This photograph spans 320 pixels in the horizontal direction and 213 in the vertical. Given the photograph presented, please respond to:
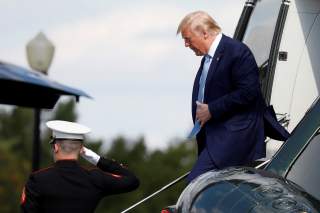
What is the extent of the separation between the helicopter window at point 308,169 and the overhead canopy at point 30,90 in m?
3.38

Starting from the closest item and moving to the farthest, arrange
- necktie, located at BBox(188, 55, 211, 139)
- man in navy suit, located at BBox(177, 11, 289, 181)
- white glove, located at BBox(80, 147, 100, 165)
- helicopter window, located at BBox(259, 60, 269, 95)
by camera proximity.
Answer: man in navy suit, located at BBox(177, 11, 289, 181) < white glove, located at BBox(80, 147, 100, 165) < necktie, located at BBox(188, 55, 211, 139) < helicopter window, located at BBox(259, 60, 269, 95)

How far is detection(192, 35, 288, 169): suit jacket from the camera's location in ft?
24.1

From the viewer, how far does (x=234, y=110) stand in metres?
7.42

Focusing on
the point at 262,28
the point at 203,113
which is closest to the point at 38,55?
the point at 262,28

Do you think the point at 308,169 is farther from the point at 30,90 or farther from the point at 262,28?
the point at 30,90

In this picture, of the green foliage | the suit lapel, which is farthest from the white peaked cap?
the green foliage

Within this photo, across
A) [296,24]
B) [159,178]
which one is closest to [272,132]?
[296,24]

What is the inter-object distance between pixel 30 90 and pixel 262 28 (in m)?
2.40

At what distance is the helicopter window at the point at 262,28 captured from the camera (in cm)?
919

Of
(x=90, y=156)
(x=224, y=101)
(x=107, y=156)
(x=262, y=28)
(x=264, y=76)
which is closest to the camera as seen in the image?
(x=224, y=101)

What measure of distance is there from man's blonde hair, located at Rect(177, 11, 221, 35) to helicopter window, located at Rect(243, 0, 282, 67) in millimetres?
1558

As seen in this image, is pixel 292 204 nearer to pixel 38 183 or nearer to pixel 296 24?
pixel 38 183

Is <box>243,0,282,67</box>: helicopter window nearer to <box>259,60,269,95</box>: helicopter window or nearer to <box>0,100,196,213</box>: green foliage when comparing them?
<box>259,60,269,95</box>: helicopter window

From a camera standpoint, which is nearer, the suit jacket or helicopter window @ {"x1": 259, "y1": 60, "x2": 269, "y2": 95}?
the suit jacket
